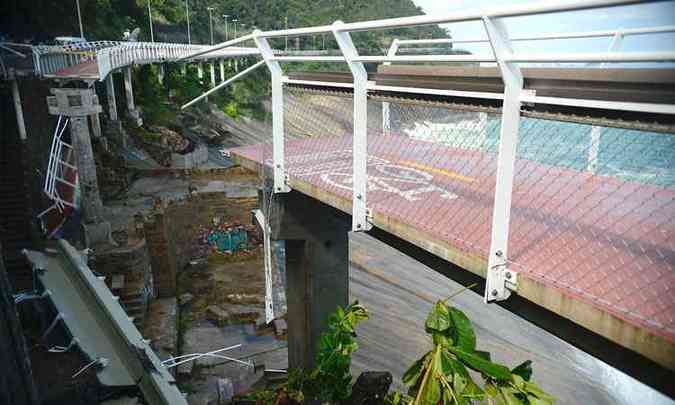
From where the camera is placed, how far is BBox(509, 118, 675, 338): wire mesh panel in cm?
233

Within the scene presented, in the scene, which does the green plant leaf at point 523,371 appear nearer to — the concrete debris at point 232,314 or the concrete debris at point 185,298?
the concrete debris at point 232,314

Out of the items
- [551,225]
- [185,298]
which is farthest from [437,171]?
[185,298]

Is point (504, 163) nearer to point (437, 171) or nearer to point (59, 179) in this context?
point (437, 171)

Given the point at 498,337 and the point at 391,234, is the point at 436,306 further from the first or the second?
the point at 498,337

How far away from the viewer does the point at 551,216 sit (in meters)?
3.36

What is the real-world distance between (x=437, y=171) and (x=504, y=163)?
6.34ft

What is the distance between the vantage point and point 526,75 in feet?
8.57

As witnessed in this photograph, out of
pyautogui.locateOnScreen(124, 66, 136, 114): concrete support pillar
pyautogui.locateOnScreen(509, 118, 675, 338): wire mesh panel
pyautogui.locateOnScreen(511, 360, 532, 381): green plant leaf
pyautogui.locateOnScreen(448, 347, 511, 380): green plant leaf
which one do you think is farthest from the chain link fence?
pyautogui.locateOnScreen(124, 66, 136, 114): concrete support pillar

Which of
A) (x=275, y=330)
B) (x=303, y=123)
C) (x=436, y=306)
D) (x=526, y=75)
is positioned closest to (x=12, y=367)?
(x=436, y=306)

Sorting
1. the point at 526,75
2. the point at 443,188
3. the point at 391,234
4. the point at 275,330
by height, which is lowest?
the point at 275,330

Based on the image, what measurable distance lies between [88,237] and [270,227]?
22.2ft

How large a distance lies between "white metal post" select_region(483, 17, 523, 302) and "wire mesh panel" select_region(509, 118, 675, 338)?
0.11m

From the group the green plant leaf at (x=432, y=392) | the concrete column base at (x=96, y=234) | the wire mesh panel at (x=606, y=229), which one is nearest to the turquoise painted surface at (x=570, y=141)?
the wire mesh panel at (x=606, y=229)

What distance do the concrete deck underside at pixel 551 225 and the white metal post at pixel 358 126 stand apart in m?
0.13
